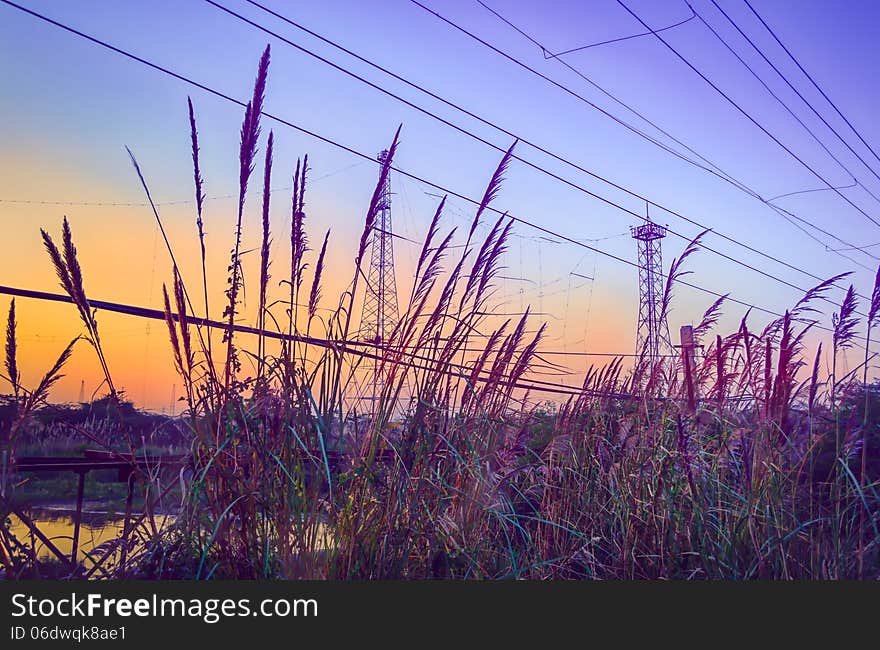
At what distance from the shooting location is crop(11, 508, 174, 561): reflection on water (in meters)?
1.44

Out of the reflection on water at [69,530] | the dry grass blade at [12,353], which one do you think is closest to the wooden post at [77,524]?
the reflection on water at [69,530]

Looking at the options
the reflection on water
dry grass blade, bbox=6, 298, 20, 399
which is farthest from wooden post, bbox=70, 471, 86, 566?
dry grass blade, bbox=6, 298, 20, 399

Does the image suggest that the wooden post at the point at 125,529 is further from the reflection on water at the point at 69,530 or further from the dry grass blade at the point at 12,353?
the dry grass blade at the point at 12,353

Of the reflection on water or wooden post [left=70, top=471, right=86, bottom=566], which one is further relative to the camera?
wooden post [left=70, top=471, right=86, bottom=566]

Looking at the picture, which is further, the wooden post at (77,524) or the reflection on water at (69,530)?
the wooden post at (77,524)

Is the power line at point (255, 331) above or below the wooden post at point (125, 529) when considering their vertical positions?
above

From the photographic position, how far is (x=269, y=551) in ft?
5.07

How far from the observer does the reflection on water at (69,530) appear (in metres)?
1.44

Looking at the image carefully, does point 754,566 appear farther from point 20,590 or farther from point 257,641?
point 20,590

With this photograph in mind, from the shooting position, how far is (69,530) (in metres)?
1.72

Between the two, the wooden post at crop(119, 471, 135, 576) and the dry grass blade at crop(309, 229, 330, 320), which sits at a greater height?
the dry grass blade at crop(309, 229, 330, 320)

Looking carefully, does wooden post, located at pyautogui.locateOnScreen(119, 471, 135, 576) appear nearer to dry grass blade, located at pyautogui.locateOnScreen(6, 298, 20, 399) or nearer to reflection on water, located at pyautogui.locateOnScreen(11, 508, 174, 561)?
reflection on water, located at pyautogui.locateOnScreen(11, 508, 174, 561)

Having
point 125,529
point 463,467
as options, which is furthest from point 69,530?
point 463,467

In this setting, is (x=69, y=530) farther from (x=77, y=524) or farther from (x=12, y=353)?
(x=12, y=353)
